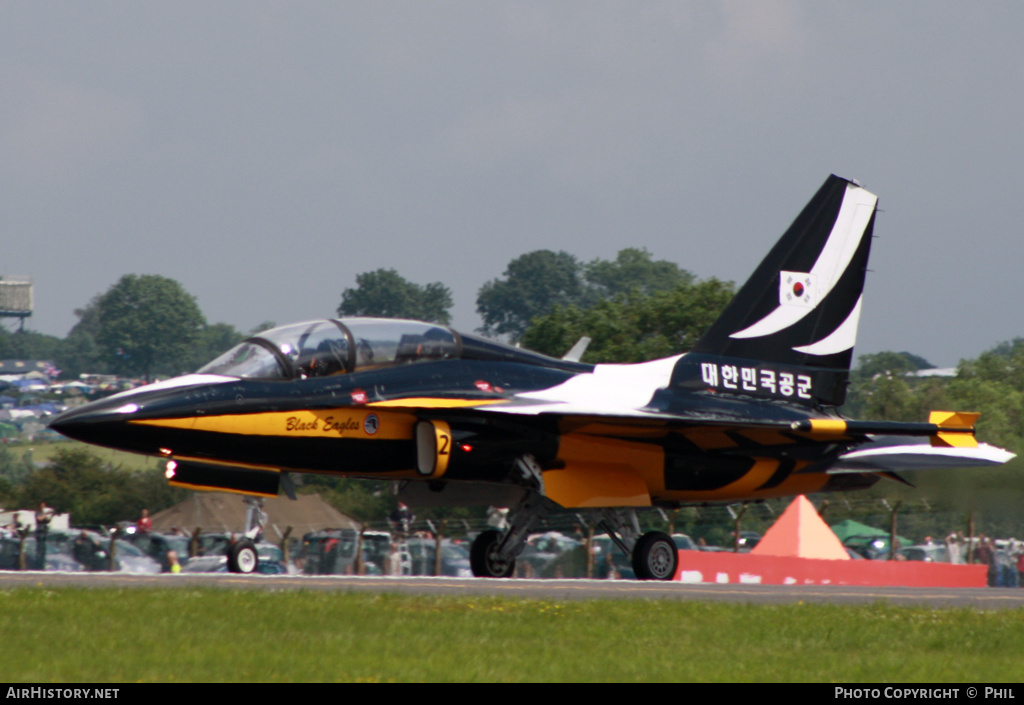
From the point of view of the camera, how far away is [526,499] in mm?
17359

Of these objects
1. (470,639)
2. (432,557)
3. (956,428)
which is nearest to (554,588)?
(470,639)

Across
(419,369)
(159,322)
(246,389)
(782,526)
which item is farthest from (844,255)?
(159,322)

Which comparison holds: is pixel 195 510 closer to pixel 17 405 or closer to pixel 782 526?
pixel 782 526

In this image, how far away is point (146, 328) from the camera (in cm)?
16675

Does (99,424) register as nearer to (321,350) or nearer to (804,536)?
(321,350)

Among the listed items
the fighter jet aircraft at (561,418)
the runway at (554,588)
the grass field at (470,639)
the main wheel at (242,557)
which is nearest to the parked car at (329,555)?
the fighter jet aircraft at (561,418)

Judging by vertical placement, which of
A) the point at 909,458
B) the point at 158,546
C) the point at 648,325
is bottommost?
the point at 158,546

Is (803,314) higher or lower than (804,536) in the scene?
higher

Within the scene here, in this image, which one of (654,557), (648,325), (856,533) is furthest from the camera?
(648,325)

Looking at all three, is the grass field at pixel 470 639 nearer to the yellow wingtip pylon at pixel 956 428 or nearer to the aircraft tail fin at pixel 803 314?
the yellow wingtip pylon at pixel 956 428

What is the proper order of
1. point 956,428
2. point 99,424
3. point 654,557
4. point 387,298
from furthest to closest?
point 387,298, point 654,557, point 956,428, point 99,424

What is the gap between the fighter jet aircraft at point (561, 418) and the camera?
14648 mm

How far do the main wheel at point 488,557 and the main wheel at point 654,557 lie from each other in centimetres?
188

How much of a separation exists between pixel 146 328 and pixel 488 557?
157350 millimetres
